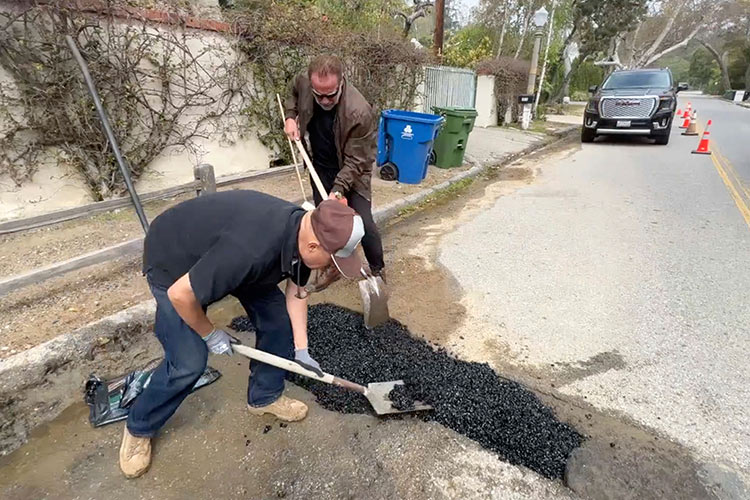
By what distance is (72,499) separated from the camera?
194 centimetres

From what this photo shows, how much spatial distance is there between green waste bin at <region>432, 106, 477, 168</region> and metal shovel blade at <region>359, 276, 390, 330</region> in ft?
16.4

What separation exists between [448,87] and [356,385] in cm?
1139

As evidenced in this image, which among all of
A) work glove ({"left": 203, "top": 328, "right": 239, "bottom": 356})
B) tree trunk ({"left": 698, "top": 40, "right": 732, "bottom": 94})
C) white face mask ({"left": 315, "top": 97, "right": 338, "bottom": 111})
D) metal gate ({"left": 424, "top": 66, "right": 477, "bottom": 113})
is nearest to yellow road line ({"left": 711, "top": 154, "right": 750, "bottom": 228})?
white face mask ({"left": 315, "top": 97, "right": 338, "bottom": 111})

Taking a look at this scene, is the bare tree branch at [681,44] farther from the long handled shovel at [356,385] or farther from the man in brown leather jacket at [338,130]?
the long handled shovel at [356,385]

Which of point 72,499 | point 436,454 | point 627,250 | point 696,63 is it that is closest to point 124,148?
point 72,499

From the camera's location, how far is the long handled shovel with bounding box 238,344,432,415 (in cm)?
210

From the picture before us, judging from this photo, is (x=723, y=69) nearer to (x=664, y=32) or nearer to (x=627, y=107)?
(x=664, y=32)

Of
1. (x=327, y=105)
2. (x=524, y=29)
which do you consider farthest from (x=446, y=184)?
(x=524, y=29)

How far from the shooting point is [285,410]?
236 cm

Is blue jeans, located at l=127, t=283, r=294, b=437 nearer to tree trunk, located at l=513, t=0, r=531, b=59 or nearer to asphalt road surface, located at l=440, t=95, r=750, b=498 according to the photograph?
asphalt road surface, located at l=440, t=95, r=750, b=498

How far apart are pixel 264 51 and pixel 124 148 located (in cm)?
228

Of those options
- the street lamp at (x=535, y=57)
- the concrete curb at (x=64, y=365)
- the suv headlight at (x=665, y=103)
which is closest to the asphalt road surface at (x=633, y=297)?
the concrete curb at (x=64, y=365)

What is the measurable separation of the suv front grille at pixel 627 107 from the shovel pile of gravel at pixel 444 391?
409 inches

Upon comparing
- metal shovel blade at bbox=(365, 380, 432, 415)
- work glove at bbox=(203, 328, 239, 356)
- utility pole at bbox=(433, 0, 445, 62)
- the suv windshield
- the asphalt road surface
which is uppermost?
utility pole at bbox=(433, 0, 445, 62)
